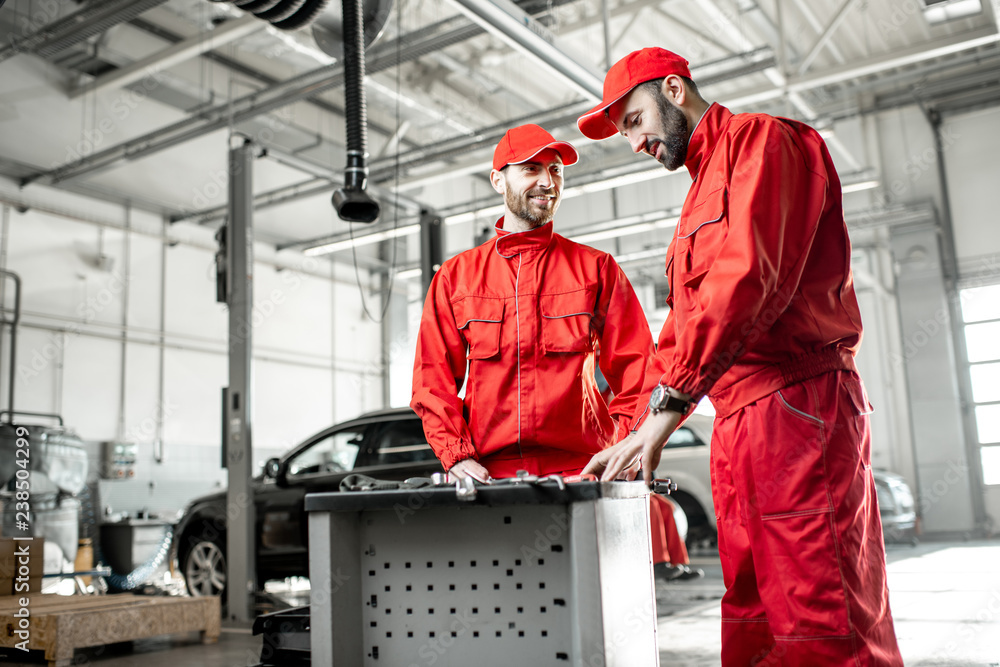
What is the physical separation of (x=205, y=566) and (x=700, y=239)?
5979 millimetres

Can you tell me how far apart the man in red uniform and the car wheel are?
5.50 meters

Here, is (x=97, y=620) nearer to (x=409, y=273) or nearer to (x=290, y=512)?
(x=290, y=512)

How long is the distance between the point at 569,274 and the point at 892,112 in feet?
43.9

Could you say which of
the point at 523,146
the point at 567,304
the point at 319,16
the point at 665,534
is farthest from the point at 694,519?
the point at 523,146

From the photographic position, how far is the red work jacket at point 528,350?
7.07 feet

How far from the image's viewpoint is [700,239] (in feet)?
5.22

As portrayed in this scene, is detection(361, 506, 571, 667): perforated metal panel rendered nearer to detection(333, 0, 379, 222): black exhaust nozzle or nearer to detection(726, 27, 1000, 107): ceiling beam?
detection(333, 0, 379, 222): black exhaust nozzle

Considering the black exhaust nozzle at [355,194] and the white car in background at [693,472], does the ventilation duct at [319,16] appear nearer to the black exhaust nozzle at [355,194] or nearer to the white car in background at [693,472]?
the black exhaust nozzle at [355,194]

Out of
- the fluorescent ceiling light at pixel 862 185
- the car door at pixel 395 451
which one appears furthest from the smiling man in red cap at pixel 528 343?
the fluorescent ceiling light at pixel 862 185

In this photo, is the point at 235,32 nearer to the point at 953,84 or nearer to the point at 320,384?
the point at 320,384

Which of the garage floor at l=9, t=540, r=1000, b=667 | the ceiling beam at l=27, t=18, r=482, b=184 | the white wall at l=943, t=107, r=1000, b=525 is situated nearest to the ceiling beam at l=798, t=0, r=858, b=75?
the ceiling beam at l=27, t=18, r=482, b=184

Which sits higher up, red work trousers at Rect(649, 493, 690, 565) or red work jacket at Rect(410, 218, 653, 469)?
red work jacket at Rect(410, 218, 653, 469)

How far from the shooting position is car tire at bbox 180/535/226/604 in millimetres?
6387

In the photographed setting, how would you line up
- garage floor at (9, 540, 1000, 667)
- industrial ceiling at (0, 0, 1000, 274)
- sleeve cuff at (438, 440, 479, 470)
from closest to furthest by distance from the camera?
sleeve cuff at (438, 440, 479, 470)
garage floor at (9, 540, 1000, 667)
industrial ceiling at (0, 0, 1000, 274)
